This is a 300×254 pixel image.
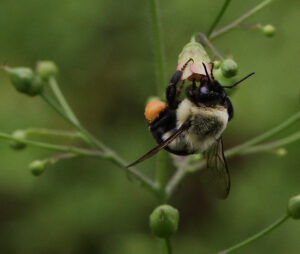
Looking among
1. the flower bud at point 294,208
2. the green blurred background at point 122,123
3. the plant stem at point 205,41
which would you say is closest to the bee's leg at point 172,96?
the plant stem at point 205,41

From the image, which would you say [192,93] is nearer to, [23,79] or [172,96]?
[172,96]

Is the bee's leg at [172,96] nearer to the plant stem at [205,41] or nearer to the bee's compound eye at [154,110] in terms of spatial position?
the bee's compound eye at [154,110]

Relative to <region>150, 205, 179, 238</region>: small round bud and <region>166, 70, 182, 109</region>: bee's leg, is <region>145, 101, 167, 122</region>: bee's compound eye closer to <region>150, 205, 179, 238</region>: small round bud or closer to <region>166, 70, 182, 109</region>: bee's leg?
<region>166, 70, 182, 109</region>: bee's leg

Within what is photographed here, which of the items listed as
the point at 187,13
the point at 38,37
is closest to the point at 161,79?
the point at 187,13

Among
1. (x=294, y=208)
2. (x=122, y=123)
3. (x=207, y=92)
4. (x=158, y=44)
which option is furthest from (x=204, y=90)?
(x=122, y=123)

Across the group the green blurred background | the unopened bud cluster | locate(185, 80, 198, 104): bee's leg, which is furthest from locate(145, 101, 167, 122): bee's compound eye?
the green blurred background
